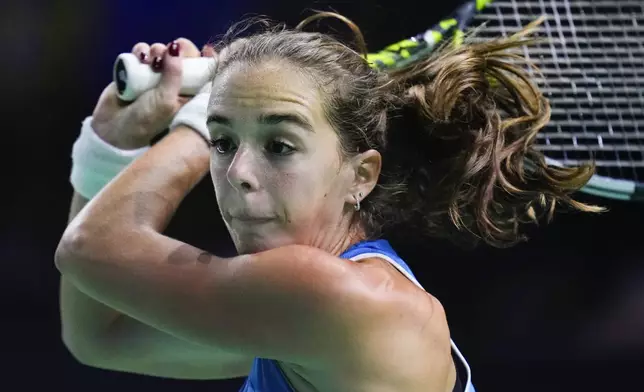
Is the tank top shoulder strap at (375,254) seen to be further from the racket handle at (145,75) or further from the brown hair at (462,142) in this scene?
the racket handle at (145,75)

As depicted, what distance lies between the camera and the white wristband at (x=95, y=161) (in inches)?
64.1

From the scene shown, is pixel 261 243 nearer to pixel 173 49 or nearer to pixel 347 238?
pixel 347 238

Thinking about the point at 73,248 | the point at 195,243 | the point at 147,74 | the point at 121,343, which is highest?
the point at 147,74

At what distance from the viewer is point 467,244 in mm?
1898

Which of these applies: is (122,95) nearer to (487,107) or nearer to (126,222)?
(126,222)

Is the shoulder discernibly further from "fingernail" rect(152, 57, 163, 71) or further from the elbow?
"fingernail" rect(152, 57, 163, 71)

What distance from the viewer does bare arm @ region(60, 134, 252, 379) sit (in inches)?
69.2

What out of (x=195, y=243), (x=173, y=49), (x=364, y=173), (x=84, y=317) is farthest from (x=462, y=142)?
(x=195, y=243)

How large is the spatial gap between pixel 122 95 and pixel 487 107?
0.64 m

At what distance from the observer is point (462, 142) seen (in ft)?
5.38

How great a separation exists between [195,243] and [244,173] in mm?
1571

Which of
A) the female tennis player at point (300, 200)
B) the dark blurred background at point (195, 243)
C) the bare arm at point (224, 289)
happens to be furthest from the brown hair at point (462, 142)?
the dark blurred background at point (195, 243)

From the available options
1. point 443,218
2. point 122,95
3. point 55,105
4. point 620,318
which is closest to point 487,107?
point 443,218

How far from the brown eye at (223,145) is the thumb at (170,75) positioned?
0.23m
